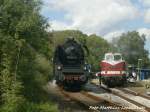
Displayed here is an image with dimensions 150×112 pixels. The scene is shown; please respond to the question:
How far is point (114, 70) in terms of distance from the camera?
40.5 m

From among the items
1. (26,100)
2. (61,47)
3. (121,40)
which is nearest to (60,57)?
(61,47)

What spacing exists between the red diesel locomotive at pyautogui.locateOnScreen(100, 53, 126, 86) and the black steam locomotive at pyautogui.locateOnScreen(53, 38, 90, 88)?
15.0 ft

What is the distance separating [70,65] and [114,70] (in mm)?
6045

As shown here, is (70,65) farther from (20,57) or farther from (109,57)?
(20,57)

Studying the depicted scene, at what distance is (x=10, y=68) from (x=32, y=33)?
2470 millimetres

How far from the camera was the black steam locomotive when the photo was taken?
3466 centimetres

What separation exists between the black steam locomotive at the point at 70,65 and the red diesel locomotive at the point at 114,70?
4.57 meters

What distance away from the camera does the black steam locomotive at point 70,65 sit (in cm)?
3466

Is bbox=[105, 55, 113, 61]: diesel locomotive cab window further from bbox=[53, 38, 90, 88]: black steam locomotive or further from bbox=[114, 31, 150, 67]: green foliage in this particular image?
bbox=[114, 31, 150, 67]: green foliage

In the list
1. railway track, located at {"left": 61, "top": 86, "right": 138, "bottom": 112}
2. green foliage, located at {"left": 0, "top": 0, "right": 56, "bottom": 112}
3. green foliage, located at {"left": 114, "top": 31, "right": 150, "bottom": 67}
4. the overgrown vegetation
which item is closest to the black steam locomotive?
railway track, located at {"left": 61, "top": 86, "right": 138, "bottom": 112}

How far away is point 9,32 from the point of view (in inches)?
802

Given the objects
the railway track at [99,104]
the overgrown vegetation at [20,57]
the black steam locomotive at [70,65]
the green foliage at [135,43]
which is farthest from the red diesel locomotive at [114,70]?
the green foliage at [135,43]

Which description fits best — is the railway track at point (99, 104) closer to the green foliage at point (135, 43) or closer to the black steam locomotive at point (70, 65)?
the black steam locomotive at point (70, 65)

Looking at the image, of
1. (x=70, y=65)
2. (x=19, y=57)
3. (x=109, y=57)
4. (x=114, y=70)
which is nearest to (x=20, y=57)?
(x=19, y=57)
